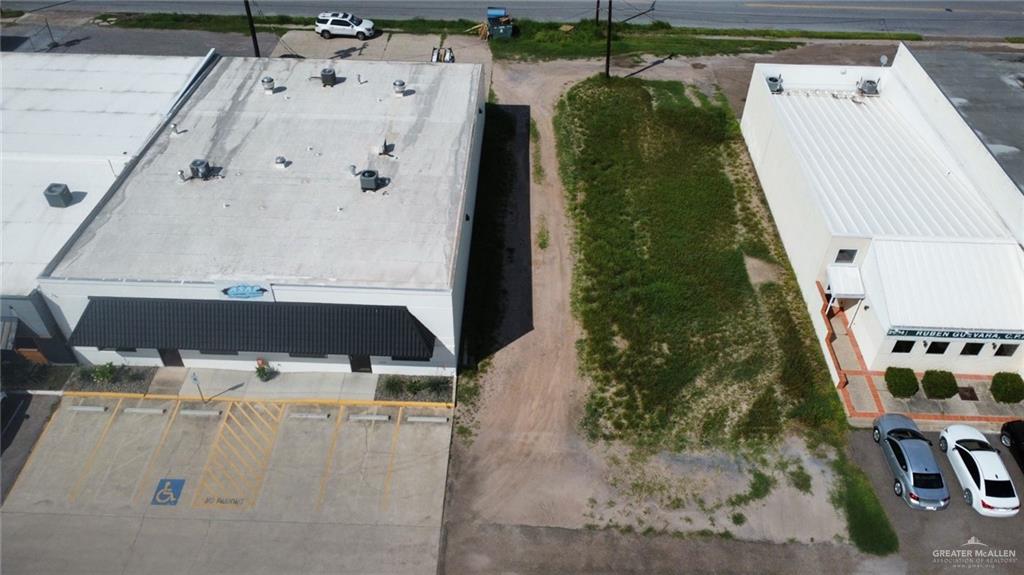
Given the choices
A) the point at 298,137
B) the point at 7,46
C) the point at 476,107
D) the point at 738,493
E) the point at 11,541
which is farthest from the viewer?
the point at 7,46

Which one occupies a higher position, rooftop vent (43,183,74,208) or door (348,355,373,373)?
rooftop vent (43,183,74,208)

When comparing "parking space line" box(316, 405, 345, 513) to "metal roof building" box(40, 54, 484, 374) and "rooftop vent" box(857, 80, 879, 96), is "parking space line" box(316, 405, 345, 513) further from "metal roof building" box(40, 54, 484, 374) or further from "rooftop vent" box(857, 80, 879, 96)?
"rooftop vent" box(857, 80, 879, 96)

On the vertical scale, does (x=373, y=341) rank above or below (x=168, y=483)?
above

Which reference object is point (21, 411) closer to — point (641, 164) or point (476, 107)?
point (476, 107)

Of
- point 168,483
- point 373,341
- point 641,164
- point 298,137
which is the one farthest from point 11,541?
point 641,164

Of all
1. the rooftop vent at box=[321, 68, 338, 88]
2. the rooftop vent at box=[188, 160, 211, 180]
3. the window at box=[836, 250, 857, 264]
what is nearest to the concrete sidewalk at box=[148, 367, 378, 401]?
the rooftop vent at box=[188, 160, 211, 180]

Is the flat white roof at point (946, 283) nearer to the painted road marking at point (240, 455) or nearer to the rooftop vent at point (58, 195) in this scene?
the painted road marking at point (240, 455)
